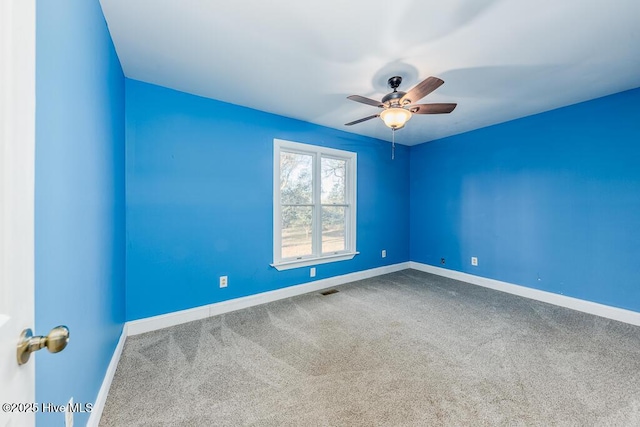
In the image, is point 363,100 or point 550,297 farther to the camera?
point 550,297

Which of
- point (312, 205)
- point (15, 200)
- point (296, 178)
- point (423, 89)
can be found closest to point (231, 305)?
point (312, 205)

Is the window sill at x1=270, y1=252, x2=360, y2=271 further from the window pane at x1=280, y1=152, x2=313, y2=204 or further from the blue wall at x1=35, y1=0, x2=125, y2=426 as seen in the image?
the blue wall at x1=35, y1=0, x2=125, y2=426

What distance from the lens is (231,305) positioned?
3051 millimetres

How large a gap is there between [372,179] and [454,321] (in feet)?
8.37

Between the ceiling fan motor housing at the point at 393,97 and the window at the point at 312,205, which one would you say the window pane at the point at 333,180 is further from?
the ceiling fan motor housing at the point at 393,97

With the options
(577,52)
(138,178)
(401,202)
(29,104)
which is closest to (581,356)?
(577,52)

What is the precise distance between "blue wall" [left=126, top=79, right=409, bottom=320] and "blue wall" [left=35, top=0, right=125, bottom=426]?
59 centimetres

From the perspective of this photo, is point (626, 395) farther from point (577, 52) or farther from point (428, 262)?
point (428, 262)

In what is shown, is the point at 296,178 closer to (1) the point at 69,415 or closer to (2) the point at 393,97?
(2) the point at 393,97

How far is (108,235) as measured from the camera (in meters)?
1.87

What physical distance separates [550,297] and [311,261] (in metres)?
3.18

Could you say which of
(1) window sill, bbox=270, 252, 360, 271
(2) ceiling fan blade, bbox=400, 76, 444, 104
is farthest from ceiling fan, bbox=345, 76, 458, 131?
(1) window sill, bbox=270, 252, 360, 271

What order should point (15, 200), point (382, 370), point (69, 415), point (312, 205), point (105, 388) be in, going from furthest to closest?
1. point (312, 205)
2. point (382, 370)
3. point (105, 388)
4. point (69, 415)
5. point (15, 200)

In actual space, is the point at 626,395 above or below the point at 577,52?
below
